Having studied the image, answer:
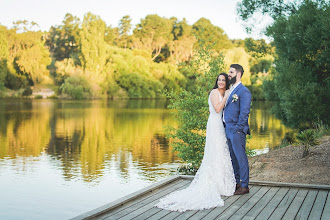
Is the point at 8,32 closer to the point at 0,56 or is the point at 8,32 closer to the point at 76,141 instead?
the point at 0,56

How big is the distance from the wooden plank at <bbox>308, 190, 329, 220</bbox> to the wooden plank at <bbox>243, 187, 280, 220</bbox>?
0.57 meters

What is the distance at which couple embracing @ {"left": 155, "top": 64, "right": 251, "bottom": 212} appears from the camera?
5594 mm

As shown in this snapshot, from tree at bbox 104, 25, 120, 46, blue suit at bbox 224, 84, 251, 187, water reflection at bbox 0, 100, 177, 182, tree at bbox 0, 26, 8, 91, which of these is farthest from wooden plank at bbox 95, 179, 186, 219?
tree at bbox 104, 25, 120, 46

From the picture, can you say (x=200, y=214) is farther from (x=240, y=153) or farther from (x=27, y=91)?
(x=27, y=91)

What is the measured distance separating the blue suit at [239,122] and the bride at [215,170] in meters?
0.15

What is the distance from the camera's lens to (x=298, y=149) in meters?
11.6

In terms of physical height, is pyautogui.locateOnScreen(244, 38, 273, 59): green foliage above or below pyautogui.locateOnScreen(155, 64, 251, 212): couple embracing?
above

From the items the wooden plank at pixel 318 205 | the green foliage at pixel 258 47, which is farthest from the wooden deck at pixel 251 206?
the green foliage at pixel 258 47

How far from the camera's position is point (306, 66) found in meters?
16.9

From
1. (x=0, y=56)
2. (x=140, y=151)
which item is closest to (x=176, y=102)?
(x=140, y=151)

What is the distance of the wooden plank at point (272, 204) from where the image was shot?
4.56 metres

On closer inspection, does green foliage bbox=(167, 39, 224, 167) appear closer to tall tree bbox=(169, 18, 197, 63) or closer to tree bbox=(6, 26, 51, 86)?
Result: tree bbox=(6, 26, 51, 86)

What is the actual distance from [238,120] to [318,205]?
1512mm

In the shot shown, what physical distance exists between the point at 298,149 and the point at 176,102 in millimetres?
3832
